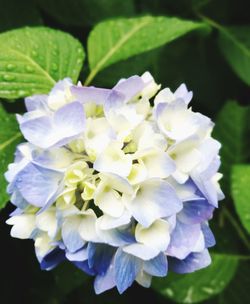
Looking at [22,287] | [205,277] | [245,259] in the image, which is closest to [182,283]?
[205,277]

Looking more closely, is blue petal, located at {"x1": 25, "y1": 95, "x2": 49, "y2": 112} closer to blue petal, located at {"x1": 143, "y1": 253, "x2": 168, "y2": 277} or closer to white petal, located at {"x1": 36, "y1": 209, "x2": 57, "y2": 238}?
white petal, located at {"x1": 36, "y1": 209, "x2": 57, "y2": 238}

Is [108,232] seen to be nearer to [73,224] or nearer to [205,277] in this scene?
[73,224]

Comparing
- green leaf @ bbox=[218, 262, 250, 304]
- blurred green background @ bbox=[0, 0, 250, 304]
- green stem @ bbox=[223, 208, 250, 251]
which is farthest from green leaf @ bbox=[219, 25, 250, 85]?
green leaf @ bbox=[218, 262, 250, 304]

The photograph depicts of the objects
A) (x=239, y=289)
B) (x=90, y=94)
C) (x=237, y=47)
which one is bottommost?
(x=239, y=289)

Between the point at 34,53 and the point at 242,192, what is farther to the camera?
the point at 242,192

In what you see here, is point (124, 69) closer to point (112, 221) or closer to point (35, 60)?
point (35, 60)

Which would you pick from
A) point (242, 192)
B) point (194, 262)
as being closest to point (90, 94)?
point (194, 262)

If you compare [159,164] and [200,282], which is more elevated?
[159,164]
